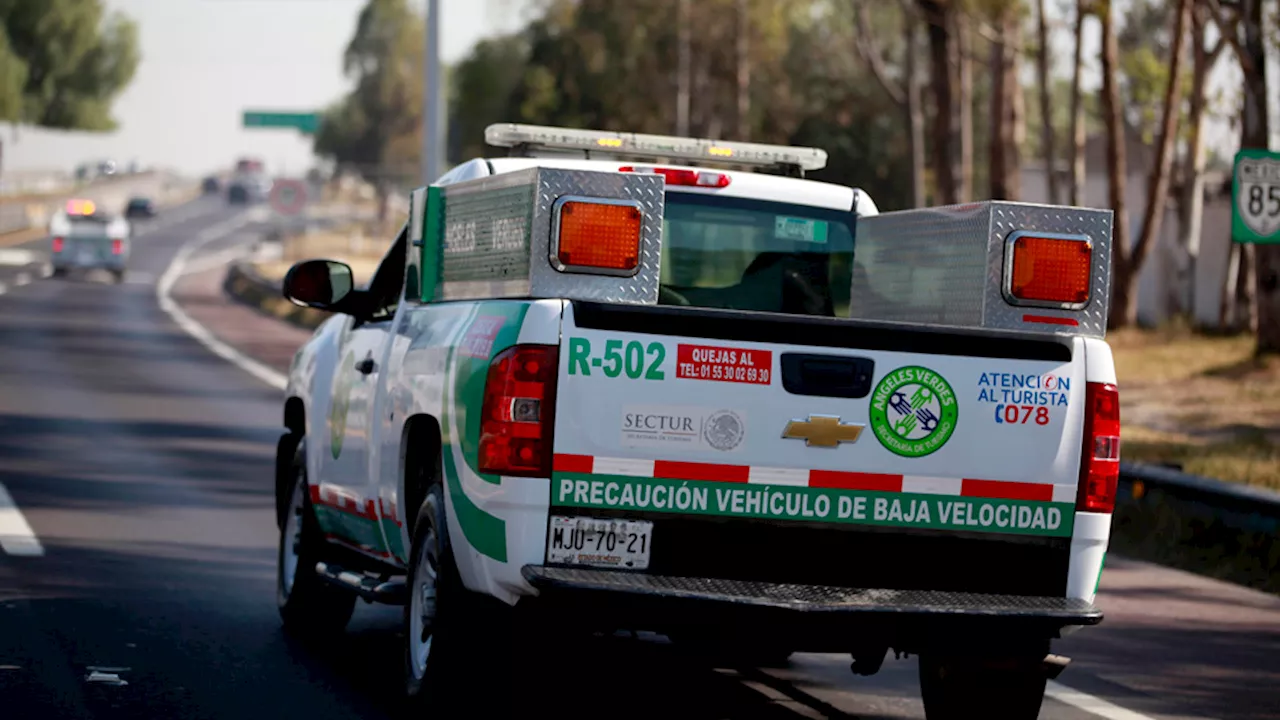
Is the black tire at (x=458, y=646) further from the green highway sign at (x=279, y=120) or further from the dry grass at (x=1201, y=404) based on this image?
the green highway sign at (x=279, y=120)

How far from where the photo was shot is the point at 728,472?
6895mm

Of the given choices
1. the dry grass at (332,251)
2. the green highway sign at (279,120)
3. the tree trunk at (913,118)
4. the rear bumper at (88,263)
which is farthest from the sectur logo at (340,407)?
the rear bumper at (88,263)

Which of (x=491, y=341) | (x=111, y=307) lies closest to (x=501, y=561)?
(x=491, y=341)

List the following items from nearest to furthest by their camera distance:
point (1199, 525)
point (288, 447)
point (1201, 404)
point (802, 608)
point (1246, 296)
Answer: point (802, 608)
point (288, 447)
point (1199, 525)
point (1201, 404)
point (1246, 296)

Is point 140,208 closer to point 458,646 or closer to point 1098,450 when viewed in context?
point 458,646

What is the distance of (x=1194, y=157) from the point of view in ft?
155

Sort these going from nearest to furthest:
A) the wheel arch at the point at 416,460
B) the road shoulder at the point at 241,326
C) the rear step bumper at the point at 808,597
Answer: the rear step bumper at the point at 808,597 < the wheel arch at the point at 416,460 < the road shoulder at the point at 241,326

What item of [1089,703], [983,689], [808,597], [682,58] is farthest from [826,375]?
[682,58]

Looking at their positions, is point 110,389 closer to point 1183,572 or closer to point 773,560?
point 1183,572

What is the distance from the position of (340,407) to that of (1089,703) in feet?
10.6

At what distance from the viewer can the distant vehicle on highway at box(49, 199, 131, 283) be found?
6309 cm

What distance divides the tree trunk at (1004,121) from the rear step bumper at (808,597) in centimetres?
3103

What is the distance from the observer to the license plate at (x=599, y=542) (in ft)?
22.3

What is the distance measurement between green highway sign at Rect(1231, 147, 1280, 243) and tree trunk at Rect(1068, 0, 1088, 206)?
26.6m
